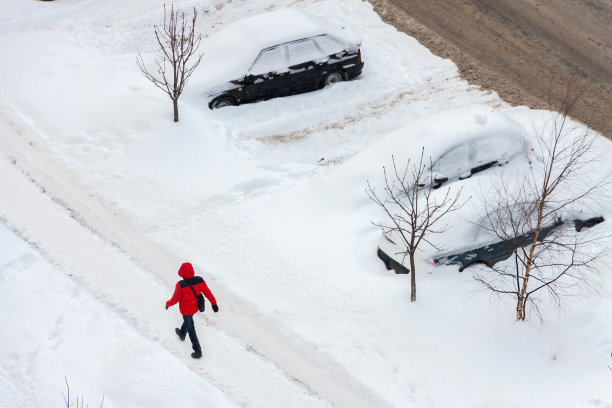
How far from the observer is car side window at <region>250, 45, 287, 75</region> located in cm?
1484

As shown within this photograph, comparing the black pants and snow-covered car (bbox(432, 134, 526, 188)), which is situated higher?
snow-covered car (bbox(432, 134, 526, 188))

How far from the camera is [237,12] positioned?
59.0ft

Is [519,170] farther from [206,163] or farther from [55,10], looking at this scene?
[55,10]

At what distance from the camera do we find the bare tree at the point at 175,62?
13.2 metres

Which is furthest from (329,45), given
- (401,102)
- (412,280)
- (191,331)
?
(191,331)

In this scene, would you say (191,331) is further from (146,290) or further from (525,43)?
(525,43)

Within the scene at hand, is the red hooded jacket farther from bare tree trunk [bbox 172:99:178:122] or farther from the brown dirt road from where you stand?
the brown dirt road

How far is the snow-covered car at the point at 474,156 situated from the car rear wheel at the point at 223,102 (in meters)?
4.82

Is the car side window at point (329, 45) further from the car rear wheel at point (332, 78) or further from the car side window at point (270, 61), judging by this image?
the car side window at point (270, 61)

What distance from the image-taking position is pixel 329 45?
1528 cm

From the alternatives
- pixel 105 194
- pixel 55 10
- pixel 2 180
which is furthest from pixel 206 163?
pixel 55 10

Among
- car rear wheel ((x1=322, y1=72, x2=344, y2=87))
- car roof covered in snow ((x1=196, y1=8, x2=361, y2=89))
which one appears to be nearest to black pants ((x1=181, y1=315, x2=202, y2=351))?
car roof covered in snow ((x1=196, y1=8, x2=361, y2=89))

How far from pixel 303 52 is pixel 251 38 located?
115 cm

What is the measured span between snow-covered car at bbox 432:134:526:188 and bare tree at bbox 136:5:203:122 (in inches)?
196
